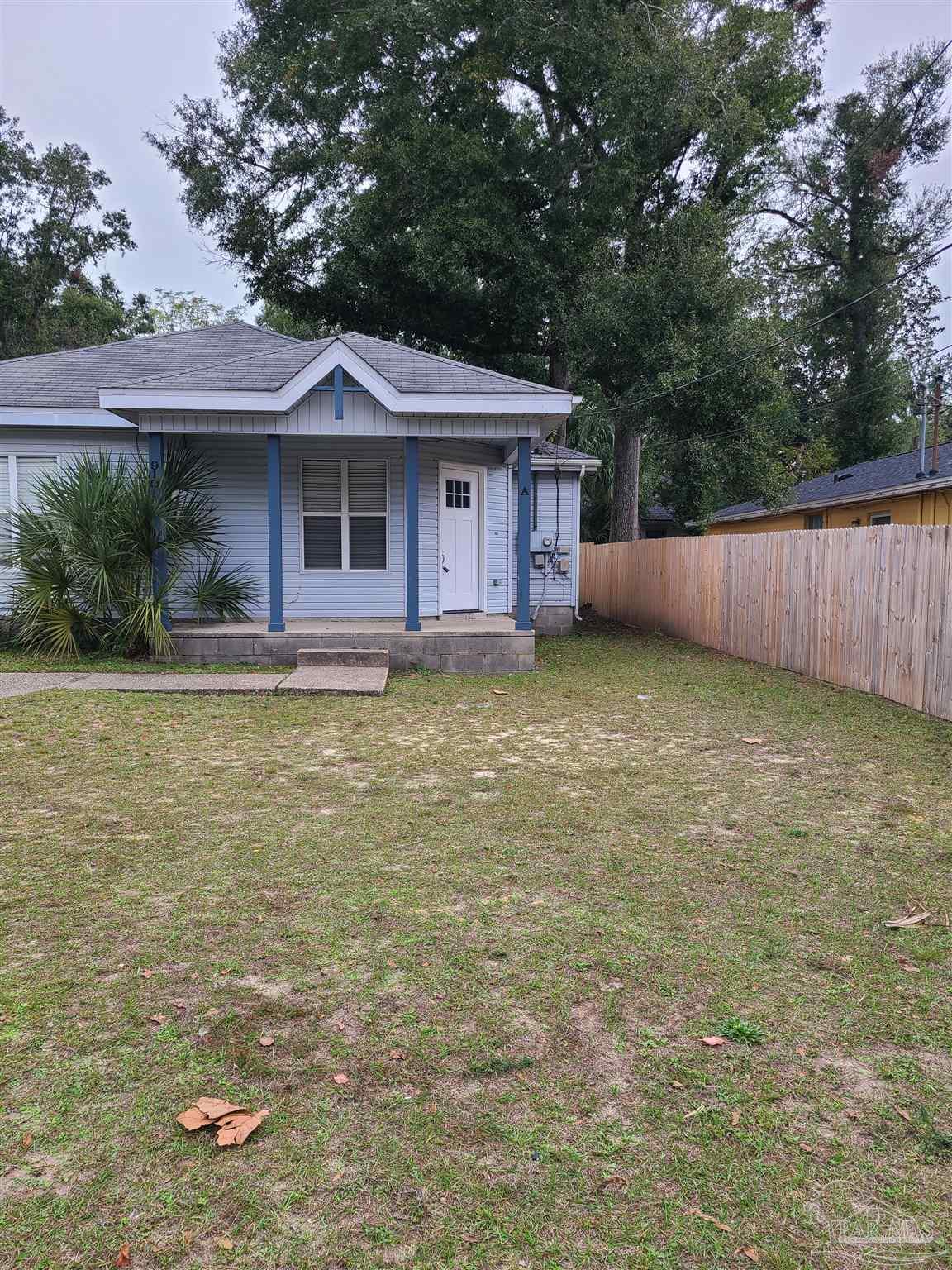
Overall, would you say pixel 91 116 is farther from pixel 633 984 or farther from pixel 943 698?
pixel 633 984

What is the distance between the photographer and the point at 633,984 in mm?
2756

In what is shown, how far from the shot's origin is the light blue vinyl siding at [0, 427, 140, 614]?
11312mm

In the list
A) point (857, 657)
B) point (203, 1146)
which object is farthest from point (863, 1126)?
point (857, 657)

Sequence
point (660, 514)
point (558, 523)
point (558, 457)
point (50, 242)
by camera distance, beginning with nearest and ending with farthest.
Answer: point (558, 457), point (558, 523), point (50, 242), point (660, 514)

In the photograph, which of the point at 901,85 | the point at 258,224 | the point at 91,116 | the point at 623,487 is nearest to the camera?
the point at 258,224

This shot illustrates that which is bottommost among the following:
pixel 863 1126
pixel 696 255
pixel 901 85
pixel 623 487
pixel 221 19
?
pixel 863 1126

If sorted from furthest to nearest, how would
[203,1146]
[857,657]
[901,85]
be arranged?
[901,85], [857,657], [203,1146]

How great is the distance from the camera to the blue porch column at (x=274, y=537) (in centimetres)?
991

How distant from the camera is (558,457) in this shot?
14820 mm

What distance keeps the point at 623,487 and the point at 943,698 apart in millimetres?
13439

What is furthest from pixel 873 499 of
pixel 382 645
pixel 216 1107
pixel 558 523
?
pixel 216 1107

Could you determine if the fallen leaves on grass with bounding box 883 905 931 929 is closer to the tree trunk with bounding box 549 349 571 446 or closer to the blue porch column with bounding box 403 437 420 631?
the blue porch column with bounding box 403 437 420 631

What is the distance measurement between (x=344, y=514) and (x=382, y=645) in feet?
8.35

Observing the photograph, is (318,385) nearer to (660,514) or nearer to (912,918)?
(912,918)
